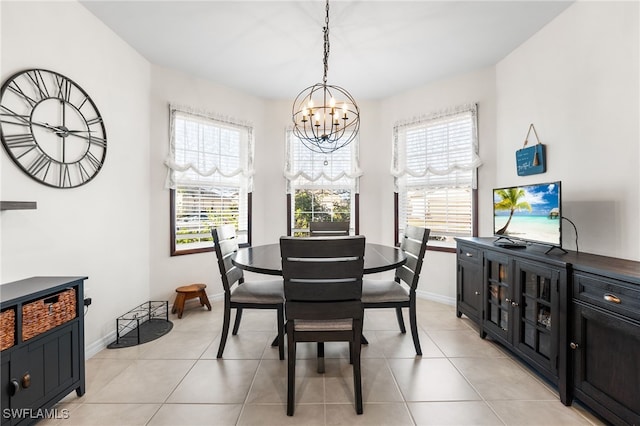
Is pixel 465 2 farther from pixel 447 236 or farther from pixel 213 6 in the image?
pixel 447 236

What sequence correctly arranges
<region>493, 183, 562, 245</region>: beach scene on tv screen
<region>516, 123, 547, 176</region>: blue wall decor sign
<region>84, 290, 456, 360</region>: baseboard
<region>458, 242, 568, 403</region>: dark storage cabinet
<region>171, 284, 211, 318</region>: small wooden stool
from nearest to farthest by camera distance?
1. <region>458, 242, 568, 403</region>: dark storage cabinet
2. <region>493, 183, 562, 245</region>: beach scene on tv screen
3. <region>84, 290, 456, 360</region>: baseboard
4. <region>516, 123, 547, 176</region>: blue wall decor sign
5. <region>171, 284, 211, 318</region>: small wooden stool

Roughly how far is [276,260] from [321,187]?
6.87ft

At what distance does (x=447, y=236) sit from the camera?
361cm

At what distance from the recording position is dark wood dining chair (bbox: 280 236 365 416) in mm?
1576

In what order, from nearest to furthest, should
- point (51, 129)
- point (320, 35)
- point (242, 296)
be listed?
point (51, 129) < point (242, 296) < point (320, 35)

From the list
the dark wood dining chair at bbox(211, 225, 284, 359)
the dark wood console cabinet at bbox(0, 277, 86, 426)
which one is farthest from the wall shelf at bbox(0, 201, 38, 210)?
the dark wood dining chair at bbox(211, 225, 284, 359)

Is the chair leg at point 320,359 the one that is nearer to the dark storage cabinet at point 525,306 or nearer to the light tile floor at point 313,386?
the light tile floor at point 313,386

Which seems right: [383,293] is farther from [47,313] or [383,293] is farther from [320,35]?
[320,35]

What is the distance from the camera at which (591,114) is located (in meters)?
2.18

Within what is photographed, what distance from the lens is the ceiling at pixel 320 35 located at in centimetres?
232

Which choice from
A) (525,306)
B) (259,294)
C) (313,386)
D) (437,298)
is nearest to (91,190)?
(259,294)

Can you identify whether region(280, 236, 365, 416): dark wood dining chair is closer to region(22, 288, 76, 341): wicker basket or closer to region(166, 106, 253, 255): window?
region(22, 288, 76, 341): wicker basket

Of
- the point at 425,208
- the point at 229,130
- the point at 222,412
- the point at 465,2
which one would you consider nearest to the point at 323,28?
the point at 465,2

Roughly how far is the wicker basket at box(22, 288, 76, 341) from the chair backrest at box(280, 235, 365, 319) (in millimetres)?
1321
